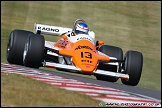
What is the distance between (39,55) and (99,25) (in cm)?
1203

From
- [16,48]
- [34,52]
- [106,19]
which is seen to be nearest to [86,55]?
[34,52]

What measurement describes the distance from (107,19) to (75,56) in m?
12.7

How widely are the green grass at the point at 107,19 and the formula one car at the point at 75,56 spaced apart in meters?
5.80

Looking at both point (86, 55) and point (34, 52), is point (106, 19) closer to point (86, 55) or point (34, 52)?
point (86, 55)

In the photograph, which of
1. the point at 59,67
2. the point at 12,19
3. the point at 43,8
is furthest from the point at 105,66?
the point at 43,8

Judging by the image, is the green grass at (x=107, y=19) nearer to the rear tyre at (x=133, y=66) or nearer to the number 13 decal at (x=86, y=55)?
the rear tyre at (x=133, y=66)

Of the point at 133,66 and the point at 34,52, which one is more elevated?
the point at 34,52

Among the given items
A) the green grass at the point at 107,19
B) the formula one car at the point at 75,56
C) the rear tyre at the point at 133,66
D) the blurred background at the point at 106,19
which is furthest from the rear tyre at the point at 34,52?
the blurred background at the point at 106,19

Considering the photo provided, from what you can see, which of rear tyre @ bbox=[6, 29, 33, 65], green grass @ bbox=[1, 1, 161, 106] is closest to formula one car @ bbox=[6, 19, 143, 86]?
rear tyre @ bbox=[6, 29, 33, 65]

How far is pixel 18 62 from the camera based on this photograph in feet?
38.7

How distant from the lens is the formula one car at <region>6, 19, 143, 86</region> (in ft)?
34.9

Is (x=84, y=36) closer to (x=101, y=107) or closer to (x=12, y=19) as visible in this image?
(x=101, y=107)

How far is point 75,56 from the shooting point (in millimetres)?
10828

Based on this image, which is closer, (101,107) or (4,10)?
(101,107)
